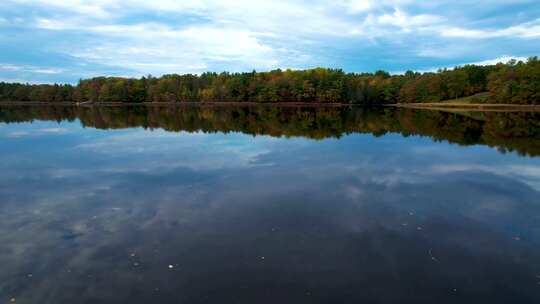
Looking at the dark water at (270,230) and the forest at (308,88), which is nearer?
the dark water at (270,230)

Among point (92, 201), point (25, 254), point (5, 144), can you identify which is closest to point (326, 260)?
point (25, 254)

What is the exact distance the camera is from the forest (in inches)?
3856

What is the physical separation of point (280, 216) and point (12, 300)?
7.19m

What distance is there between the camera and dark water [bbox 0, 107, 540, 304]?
25.4 ft

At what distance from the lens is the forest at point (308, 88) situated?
3856 inches

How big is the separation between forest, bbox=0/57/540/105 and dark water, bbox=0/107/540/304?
88548 millimetres

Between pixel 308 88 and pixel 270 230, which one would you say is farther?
pixel 308 88

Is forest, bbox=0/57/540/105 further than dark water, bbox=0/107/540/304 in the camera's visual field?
Yes

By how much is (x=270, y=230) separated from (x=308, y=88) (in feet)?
399

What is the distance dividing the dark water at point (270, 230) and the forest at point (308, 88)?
291ft

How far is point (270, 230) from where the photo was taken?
35.5ft

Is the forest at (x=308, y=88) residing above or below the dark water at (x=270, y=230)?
above

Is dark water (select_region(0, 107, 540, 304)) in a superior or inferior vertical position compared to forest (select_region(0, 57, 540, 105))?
inferior

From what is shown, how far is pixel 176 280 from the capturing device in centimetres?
800
